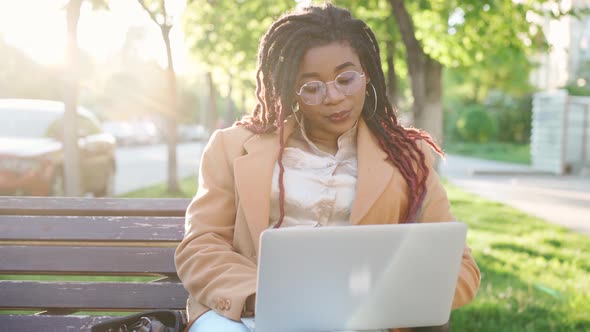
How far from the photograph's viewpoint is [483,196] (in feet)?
41.4

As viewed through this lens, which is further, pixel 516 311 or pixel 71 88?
pixel 71 88

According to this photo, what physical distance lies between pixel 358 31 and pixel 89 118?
8.72 meters

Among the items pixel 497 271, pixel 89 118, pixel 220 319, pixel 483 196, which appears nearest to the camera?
pixel 220 319

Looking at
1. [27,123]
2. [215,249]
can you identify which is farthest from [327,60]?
[27,123]

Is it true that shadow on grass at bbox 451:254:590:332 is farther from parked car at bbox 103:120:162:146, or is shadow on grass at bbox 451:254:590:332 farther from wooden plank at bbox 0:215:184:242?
parked car at bbox 103:120:162:146

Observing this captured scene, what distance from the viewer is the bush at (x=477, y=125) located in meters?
35.1

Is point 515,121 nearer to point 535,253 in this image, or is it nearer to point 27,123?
point 27,123

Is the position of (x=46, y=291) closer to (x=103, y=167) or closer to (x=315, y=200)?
(x=315, y=200)

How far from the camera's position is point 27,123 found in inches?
368

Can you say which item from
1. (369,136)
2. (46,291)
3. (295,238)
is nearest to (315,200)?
(369,136)

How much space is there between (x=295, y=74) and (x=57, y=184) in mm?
7060

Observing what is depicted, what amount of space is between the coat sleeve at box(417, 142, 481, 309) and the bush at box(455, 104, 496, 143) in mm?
33397

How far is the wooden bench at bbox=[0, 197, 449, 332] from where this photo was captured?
313cm

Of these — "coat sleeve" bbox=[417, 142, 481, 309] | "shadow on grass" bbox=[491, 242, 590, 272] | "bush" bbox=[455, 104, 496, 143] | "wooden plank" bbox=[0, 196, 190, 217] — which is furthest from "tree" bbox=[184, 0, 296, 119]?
"bush" bbox=[455, 104, 496, 143]
